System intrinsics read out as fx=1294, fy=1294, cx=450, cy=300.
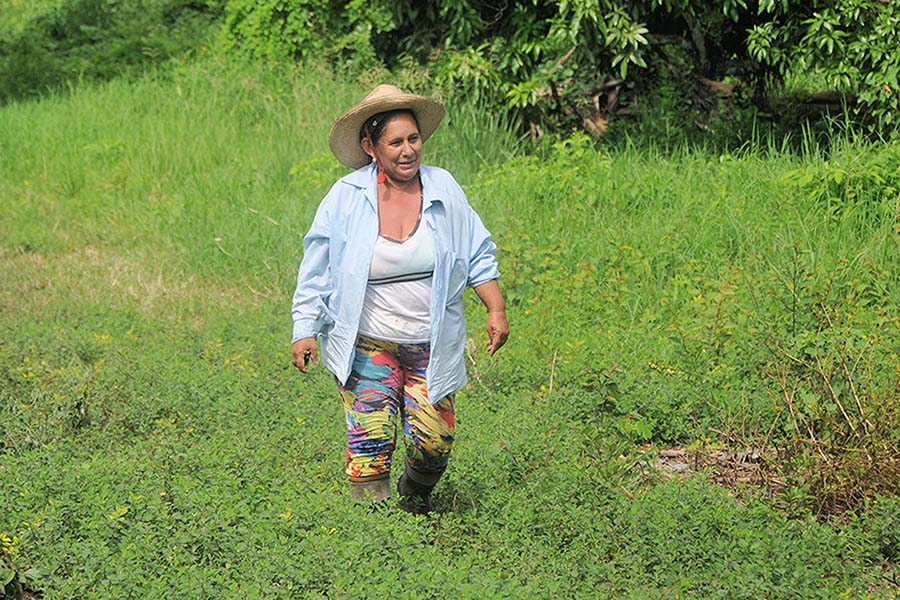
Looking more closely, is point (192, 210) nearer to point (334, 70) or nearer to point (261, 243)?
point (261, 243)

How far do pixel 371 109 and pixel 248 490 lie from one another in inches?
63.3

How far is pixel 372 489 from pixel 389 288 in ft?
2.64

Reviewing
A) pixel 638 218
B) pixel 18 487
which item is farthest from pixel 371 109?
pixel 638 218

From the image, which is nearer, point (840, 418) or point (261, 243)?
point (840, 418)

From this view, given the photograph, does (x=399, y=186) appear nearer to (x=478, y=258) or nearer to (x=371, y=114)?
(x=371, y=114)

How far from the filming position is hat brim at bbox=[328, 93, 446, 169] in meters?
4.86

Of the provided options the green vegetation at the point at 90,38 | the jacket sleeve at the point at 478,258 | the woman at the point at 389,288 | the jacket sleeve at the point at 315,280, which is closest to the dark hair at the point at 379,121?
the woman at the point at 389,288

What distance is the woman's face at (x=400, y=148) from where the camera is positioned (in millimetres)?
4891

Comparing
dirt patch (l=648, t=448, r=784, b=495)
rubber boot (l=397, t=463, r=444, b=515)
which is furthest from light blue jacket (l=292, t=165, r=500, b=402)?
dirt patch (l=648, t=448, r=784, b=495)

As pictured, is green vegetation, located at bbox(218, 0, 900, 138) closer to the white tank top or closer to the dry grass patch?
the dry grass patch

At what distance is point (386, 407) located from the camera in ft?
16.3

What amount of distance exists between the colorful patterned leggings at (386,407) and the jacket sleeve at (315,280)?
0.19 meters

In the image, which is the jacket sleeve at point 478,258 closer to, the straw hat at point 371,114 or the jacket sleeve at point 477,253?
the jacket sleeve at point 477,253

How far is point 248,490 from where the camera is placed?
17.1 feet
